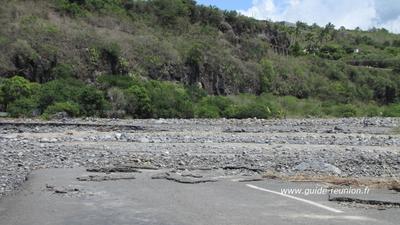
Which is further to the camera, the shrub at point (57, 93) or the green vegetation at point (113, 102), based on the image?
the shrub at point (57, 93)

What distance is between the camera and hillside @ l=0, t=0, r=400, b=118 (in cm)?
4450

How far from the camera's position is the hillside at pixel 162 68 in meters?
44.5

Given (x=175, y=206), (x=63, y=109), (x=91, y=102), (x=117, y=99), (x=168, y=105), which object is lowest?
(x=175, y=206)

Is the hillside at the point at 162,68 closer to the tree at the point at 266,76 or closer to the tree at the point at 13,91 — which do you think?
the tree at the point at 13,91

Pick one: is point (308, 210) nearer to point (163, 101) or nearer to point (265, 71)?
point (163, 101)

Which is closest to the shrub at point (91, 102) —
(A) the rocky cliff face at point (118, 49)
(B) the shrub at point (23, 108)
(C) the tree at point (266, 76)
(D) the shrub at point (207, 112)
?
(B) the shrub at point (23, 108)

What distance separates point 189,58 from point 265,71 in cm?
1341

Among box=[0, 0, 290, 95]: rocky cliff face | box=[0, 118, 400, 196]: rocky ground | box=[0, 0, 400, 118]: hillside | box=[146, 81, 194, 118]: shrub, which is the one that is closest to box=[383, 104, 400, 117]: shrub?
box=[0, 0, 400, 118]: hillside

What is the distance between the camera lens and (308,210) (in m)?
8.55

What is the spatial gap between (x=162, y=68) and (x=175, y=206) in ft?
170

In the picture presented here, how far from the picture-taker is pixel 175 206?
29.3 feet

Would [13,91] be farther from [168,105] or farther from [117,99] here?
[168,105]

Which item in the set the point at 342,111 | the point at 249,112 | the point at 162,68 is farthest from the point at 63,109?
the point at 342,111

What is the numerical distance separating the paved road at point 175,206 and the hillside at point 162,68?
3085 cm
